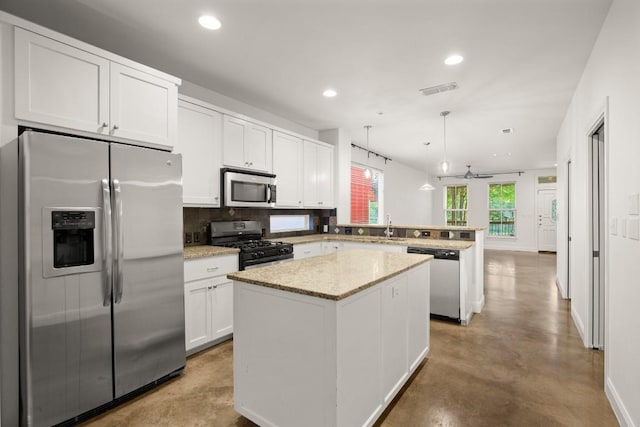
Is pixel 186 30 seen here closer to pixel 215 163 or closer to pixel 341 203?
pixel 215 163

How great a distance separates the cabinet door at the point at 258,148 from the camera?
381cm

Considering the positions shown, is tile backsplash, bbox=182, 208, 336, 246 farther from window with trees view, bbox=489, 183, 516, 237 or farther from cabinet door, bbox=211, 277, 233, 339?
window with trees view, bbox=489, 183, 516, 237

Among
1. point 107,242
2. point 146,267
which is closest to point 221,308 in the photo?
point 146,267

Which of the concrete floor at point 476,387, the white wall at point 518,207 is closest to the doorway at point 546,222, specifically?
the white wall at point 518,207

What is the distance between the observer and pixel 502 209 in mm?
10750

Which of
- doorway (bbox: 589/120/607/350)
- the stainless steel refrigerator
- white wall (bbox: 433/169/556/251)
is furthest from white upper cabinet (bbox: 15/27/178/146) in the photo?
white wall (bbox: 433/169/556/251)

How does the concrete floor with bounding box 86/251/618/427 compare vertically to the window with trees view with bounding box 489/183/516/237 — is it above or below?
below

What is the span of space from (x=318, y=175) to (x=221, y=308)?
2.64 meters

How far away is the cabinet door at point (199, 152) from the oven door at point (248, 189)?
0.11 meters

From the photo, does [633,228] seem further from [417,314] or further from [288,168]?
[288,168]

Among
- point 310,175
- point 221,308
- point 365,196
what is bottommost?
point 221,308

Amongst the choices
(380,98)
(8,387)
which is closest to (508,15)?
(380,98)

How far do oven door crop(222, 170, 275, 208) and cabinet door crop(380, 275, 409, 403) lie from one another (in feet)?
6.90

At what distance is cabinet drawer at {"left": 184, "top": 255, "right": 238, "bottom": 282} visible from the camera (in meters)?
2.79
